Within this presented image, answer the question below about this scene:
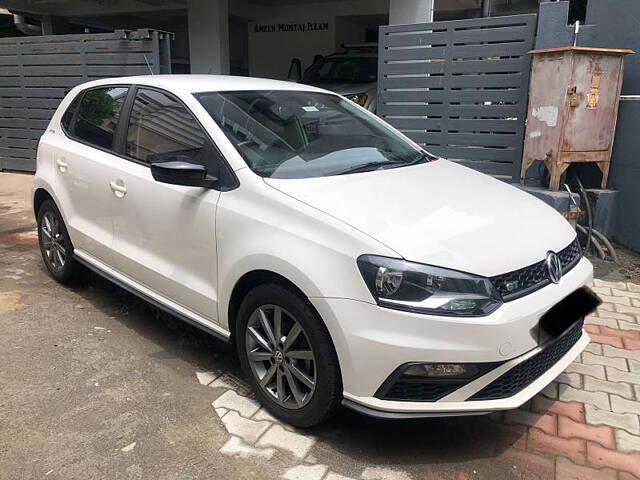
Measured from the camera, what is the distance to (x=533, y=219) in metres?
2.89

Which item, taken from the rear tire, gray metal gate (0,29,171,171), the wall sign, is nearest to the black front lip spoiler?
the rear tire

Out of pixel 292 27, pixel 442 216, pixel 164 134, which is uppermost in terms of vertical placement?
pixel 292 27

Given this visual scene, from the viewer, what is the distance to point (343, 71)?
10398 mm

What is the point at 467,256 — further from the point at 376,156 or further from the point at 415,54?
the point at 415,54

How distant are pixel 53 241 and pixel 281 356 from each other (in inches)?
110

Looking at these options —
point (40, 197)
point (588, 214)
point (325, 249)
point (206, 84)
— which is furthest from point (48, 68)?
point (325, 249)

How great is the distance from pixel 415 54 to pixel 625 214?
2968 mm

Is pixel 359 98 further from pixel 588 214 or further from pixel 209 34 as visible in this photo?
pixel 209 34

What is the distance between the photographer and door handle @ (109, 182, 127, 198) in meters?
3.61

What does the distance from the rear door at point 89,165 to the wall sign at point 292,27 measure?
11.3m

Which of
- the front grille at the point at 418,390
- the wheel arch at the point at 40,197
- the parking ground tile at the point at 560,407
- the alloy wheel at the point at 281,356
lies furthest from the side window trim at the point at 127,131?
the parking ground tile at the point at 560,407

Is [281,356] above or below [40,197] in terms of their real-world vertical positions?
below

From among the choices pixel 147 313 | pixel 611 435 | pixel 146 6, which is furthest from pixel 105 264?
pixel 146 6

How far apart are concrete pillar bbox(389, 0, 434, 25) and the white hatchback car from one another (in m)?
6.65
